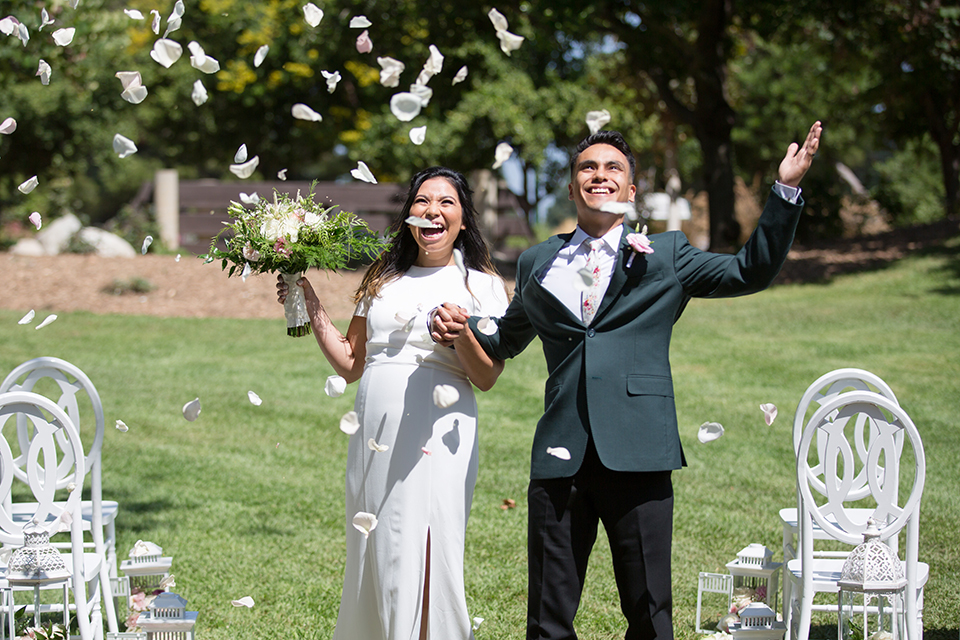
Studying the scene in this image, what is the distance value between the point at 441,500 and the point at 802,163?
5.30ft

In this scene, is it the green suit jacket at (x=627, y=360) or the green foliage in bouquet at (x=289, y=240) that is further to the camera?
the green foliage in bouquet at (x=289, y=240)

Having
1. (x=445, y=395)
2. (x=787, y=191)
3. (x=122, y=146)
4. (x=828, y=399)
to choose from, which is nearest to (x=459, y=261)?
(x=445, y=395)

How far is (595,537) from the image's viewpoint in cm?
296

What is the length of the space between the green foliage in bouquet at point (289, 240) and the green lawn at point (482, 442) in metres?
1.83

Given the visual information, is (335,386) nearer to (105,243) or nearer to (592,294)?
(592,294)

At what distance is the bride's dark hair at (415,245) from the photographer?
3.43 metres

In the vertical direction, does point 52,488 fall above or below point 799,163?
below

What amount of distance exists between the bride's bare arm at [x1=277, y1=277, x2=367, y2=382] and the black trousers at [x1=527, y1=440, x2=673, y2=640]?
0.93 meters

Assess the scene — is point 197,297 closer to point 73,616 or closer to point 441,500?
point 73,616

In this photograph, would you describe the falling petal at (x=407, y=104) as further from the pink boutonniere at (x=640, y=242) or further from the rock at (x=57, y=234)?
the rock at (x=57, y=234)

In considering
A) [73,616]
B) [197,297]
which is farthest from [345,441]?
[197,297]

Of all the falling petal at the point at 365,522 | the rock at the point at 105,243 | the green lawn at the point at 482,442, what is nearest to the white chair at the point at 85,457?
the green lawn at the point at 482,442

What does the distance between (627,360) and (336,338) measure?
3.89 ft

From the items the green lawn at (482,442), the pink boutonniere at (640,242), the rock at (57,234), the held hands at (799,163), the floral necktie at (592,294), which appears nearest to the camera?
the held hands at (799,163)
